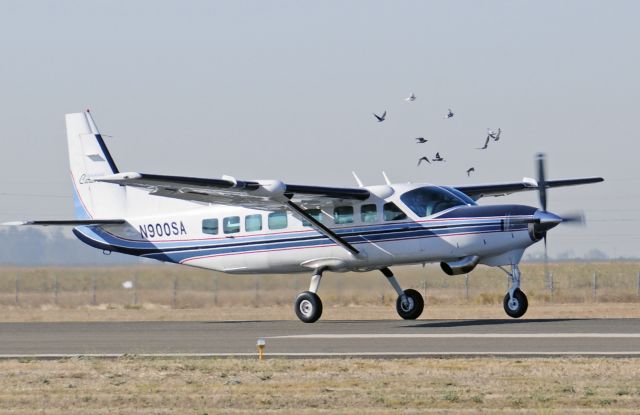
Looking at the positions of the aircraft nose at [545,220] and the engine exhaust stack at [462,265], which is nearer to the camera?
the aircraft nose at [545,220]

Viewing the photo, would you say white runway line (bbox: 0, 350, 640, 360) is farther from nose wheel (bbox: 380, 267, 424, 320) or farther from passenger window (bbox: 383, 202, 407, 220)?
nose wheel (bbox: 380, 267, 424, 320)

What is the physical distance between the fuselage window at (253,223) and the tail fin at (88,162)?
16.6ft

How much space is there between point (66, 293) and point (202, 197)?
2151cm

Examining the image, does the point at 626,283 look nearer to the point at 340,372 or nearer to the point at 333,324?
the point at 333,324

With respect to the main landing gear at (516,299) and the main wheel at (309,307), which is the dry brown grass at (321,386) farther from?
the main wheel at (309,307)

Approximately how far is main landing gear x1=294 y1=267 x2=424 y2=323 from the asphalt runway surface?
0.32 metres

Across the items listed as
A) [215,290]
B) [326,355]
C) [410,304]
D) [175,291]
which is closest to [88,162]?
[215,290]

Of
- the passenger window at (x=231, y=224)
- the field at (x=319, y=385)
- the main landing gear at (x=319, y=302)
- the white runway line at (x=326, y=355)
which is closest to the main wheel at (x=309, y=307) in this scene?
the main landing gear at (x=319, y=302)

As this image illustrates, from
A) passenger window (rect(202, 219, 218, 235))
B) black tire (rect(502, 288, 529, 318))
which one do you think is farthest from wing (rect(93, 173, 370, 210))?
black tire (rect(502, 288, 529, 318))

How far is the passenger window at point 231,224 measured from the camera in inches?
1201

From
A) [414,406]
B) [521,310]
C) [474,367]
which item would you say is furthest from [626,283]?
[414,406]

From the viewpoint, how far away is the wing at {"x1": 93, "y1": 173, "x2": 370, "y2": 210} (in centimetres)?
2577

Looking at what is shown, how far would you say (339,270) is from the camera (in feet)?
95.9

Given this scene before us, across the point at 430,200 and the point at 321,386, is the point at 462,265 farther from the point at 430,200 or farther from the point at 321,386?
the point at 321,386
